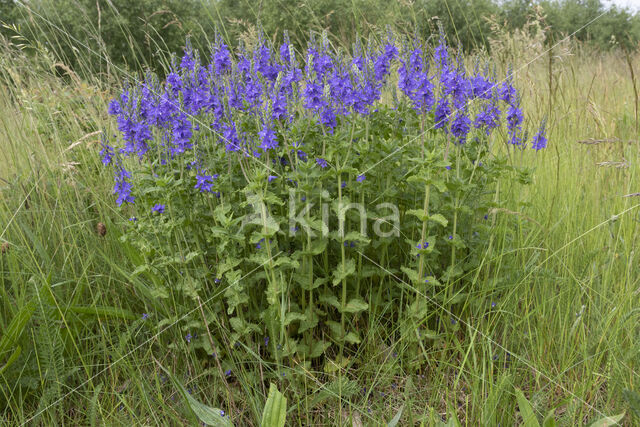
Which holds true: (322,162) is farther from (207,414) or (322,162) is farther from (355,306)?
(207,414)

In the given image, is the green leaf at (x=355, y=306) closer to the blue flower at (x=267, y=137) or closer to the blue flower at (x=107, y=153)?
the blue flower at (x=267, y=137)

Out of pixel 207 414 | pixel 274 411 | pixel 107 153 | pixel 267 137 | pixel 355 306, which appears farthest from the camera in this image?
pixel 107 153

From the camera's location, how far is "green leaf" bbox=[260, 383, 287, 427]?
6.00ft

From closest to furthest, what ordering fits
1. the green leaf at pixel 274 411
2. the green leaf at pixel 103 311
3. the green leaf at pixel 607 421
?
the green leaf at pixel 607 421, the green leaf at pixel 274 411, the green leaf at pixel 103 311

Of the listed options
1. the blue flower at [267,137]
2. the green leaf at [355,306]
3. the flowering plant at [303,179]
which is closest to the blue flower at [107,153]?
the flowering plant at [303,179]

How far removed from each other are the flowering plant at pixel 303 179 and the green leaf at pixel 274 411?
1.06 feet

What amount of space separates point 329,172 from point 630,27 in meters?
26.0

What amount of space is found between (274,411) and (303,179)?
39.0 inches

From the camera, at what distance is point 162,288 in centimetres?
224

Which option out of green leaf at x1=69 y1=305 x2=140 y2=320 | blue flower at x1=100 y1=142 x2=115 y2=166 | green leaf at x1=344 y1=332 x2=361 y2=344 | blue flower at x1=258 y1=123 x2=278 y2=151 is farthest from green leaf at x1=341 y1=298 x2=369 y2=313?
blue flower at x1=100 y1=142 x2=115 y2=166

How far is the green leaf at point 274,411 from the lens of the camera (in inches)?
72.0

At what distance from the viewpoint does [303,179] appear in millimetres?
2273

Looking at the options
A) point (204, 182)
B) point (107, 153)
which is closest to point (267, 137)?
point (204, 182)

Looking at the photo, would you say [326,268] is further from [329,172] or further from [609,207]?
[609,207]
